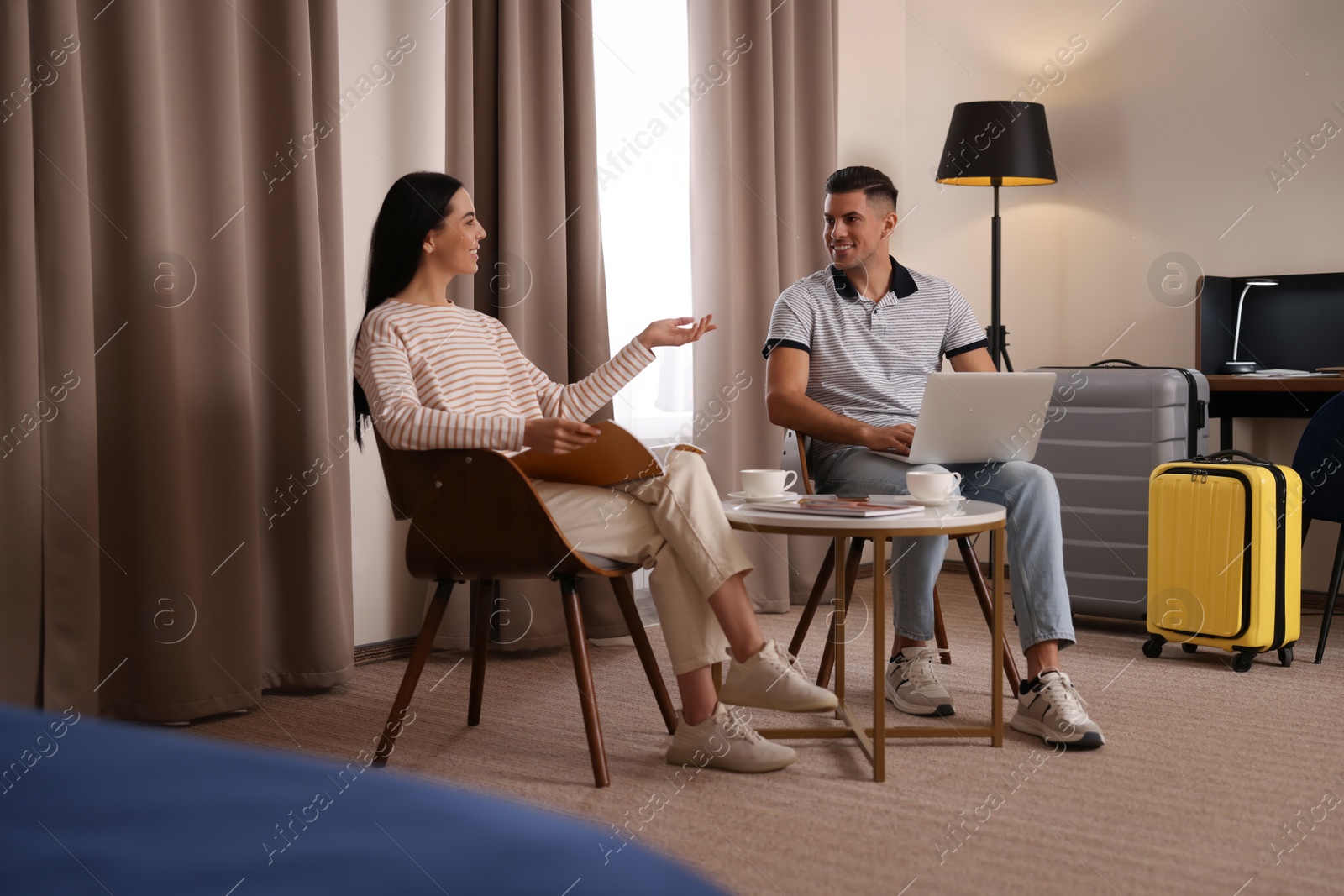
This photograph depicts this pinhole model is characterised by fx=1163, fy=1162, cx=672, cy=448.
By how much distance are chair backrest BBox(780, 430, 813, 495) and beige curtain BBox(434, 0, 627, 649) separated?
1.95ft

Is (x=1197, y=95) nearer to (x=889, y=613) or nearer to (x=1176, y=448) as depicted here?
(x=1176, y=448)

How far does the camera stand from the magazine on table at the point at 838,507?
1866mm

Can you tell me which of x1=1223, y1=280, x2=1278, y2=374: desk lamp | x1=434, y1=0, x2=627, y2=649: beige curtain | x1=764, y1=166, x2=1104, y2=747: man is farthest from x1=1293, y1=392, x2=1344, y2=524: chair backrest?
x1=434, y1=0, x2=627, y2=649: beige curtain

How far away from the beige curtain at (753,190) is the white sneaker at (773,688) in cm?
163

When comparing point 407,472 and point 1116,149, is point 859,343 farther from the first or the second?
point 1116,149

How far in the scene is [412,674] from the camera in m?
1.93

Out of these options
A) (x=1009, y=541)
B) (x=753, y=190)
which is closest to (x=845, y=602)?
(x=1009, y=541)

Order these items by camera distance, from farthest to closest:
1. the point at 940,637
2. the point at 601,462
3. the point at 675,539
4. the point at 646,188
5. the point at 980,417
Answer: the point at 646,188 < the point at 940,637 < the point at 980,417 < the point at 601,462 < the point at 675,539

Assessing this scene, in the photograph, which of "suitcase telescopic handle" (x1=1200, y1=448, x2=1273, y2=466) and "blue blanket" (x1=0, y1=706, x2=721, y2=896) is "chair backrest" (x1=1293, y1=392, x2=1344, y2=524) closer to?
"suitcase telescopic handle" (x1=1200, y1=448, x2=1273, y2=466)

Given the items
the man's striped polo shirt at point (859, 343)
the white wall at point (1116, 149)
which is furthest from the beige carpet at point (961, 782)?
the white wall at point (1116, 149)

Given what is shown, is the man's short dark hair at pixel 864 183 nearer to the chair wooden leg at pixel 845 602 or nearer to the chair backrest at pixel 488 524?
the chair wooden leg at pixel 845 602

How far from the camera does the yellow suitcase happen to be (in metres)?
2.64

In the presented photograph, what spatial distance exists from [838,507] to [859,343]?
66 centimetres

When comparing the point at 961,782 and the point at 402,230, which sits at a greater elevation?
the point at 402,230
